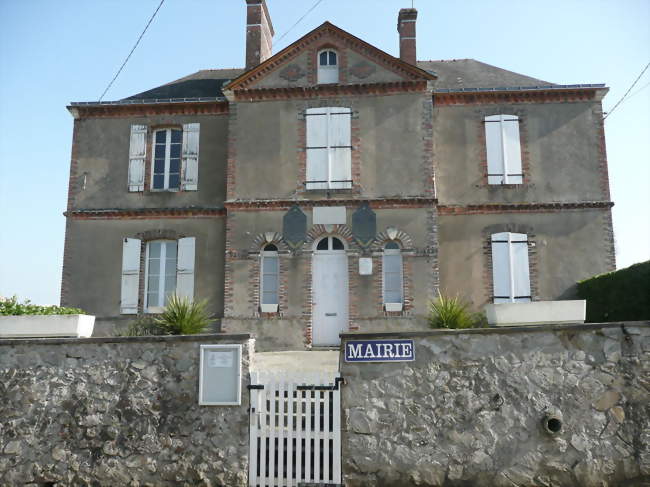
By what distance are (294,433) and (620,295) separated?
25.6ft

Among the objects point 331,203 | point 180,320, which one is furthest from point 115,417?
point 331,203

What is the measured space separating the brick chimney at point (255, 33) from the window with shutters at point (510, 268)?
7317 millimetres

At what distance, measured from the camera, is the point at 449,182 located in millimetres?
14516

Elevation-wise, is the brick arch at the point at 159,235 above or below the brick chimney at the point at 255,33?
below

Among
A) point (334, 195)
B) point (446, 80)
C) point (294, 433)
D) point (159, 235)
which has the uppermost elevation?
point (446, 80)

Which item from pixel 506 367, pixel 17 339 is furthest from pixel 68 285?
pixel 506 367

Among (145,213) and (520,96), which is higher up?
(520,96)

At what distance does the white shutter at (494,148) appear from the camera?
14453mm

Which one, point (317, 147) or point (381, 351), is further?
point (317, 147)

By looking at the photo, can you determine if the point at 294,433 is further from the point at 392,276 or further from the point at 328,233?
the point at 328,233

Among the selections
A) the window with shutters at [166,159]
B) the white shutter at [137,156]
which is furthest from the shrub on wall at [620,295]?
the white shutter at [137,156]

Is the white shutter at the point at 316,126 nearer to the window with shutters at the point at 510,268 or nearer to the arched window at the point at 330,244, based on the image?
the arched window at the point at 330,244

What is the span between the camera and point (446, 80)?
15633mm

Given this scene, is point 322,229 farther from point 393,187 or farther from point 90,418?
point 90,418
